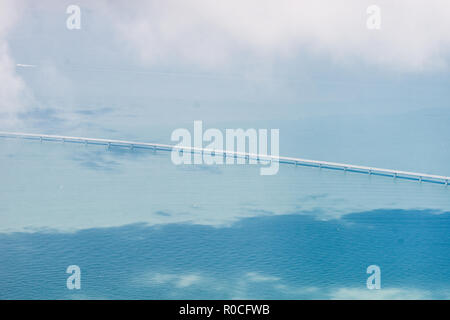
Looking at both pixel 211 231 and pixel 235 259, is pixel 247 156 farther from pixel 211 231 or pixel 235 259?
pixel 235 259

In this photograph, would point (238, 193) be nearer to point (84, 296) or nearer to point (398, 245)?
point (398, 245)

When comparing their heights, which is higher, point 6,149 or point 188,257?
point 6,149

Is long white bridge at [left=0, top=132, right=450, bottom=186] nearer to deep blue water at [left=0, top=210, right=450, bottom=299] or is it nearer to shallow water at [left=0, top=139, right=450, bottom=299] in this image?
shallow water at [left=0, top=139, right=450, bottom=299]

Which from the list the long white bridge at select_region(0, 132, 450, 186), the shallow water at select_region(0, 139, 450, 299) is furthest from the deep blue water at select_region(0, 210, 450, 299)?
the long white bridge at select_region(0, 132, 450, 186)

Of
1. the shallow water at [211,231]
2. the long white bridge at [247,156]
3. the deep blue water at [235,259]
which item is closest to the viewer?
the deep blue water at [235,259]

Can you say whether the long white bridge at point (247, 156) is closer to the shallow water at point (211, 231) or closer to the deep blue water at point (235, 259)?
the shallow water at point (211, 231)

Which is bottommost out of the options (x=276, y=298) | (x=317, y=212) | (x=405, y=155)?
(x=276, y=298)

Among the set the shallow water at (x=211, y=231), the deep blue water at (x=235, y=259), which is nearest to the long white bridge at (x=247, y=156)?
the shallow water at (x=211, y=231)

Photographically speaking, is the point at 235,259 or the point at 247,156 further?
the point at 247,156

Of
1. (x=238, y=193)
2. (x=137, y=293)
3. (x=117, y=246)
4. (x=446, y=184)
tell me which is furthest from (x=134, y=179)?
(x=446, y=184)

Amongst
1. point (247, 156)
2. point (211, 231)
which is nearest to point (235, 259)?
point (211, 231)

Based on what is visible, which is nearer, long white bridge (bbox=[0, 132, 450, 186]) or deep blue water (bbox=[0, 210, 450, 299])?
deep blue water (bbox=[0, 210, 450, 299])
